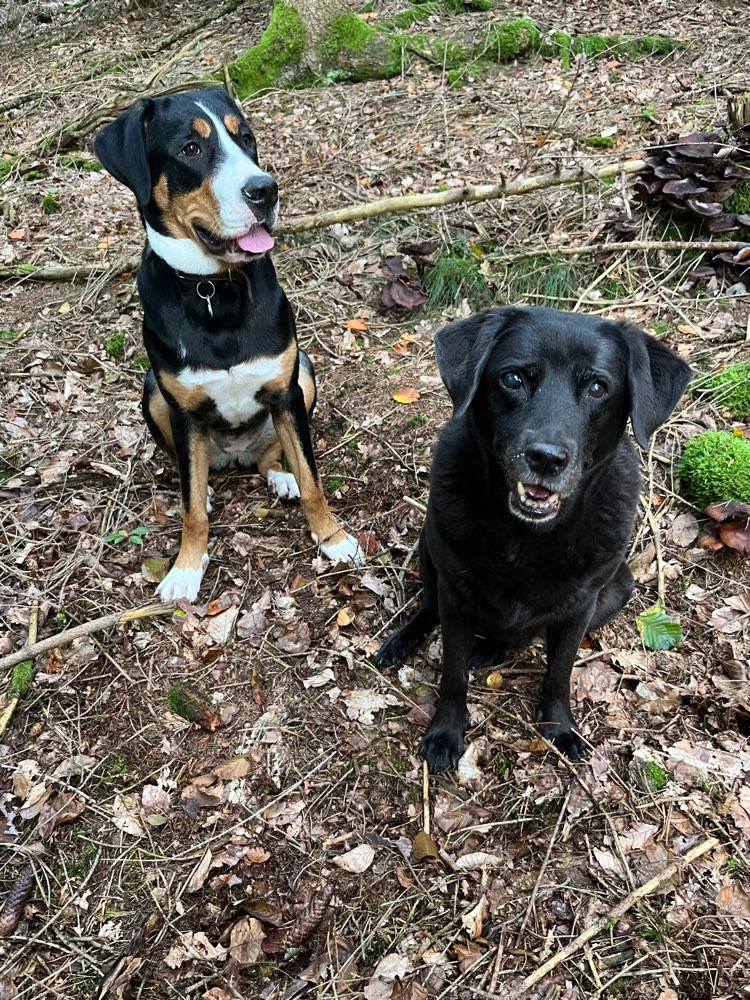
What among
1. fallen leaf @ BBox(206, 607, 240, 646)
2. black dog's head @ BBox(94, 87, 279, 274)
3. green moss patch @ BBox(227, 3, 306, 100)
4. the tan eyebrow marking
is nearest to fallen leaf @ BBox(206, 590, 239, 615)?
fallen leaf @ BBox(206, 607, 240, 646)

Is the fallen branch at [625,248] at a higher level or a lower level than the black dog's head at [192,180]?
lower

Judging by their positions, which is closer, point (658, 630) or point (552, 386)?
point (552, 386)

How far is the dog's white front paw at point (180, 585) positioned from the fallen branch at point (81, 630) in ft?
0.16

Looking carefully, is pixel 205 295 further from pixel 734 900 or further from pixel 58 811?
pixel 734 900

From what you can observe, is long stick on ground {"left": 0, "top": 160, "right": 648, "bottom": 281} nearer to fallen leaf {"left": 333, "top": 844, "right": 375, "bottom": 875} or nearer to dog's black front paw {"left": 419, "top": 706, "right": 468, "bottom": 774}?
dog's black front paw {"left": 419, "top": 706, "right": 468, "bottom": 774}

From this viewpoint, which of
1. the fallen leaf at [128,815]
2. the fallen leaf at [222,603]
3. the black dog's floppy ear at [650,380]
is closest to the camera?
the black dog's floppy ear at [650,380]

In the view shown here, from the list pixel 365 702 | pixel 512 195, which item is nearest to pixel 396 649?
pixel 365 702

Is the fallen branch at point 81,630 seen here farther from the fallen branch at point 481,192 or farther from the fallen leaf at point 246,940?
the fallen branch at point 481,192

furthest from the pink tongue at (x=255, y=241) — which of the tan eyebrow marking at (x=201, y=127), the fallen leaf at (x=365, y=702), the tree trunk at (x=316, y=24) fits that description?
the tree trunk at (x=316, y=24)

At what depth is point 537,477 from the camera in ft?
6.82

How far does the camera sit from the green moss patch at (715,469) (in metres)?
3.38

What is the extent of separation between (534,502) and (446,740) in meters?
1.15

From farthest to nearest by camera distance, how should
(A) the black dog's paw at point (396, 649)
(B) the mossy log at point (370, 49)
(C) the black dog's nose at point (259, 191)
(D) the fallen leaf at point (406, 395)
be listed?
1. (B) the mossy log at point (370, 49)
2. (D) the fallen leaf at point (406, 395)
3. (A) the black dog's paw at point (396, 649)
4. (C) the black dog's nose at point (259, 191)

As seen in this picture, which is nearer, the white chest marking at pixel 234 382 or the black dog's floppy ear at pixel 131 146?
the black dog's floppy ear at pixel 131 146
